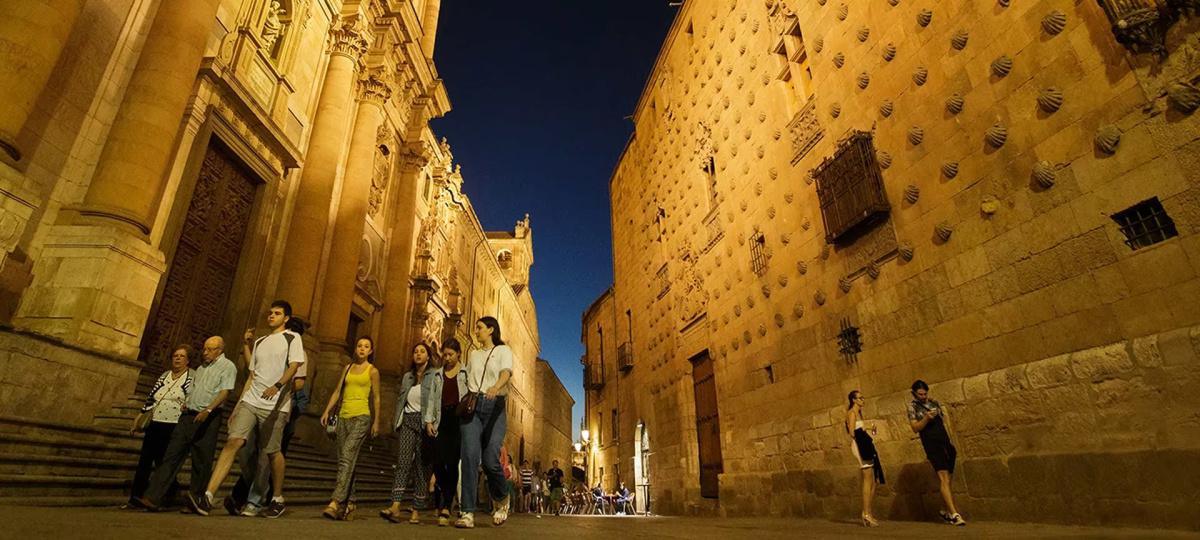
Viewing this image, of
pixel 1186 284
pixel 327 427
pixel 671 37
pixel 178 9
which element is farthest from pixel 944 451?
pixel 671 37

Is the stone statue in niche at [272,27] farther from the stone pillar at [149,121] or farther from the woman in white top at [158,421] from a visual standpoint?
the woman in white top at [158,421]

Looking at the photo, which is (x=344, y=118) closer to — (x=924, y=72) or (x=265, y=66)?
(x=265, y=66)

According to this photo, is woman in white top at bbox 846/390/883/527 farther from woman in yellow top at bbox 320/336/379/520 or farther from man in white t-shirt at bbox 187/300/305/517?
man in white t-shirt at bbox 187/300/305/517

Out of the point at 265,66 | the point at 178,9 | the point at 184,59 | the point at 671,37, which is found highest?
the point at 671,37

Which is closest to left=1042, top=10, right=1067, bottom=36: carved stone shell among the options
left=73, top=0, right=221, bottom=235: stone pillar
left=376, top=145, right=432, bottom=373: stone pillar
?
left=73, top=0, right=221, bottom=235: stone pillar

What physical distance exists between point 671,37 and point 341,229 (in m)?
11.4

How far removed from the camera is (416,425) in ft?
16.0

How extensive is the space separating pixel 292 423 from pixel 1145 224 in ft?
25.1

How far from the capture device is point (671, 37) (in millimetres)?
15570

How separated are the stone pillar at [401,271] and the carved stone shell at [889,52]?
50.8ft

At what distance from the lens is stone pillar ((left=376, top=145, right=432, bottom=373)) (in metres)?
16.7

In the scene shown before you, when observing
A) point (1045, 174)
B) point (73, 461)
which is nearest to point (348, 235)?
point (73, 461)

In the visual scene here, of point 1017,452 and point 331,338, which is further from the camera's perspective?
point 331,338

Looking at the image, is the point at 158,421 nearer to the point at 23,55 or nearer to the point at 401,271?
the point at 23,55
